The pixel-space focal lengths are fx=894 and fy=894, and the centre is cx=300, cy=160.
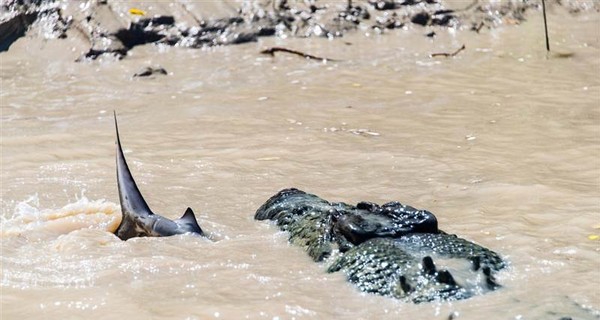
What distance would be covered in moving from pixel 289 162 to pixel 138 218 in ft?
6.04

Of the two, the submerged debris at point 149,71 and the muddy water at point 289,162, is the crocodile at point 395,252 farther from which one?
the submerged debris at point 149,71

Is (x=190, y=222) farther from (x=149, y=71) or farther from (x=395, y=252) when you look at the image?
(x=149, y=71)

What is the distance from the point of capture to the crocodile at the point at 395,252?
3334mm

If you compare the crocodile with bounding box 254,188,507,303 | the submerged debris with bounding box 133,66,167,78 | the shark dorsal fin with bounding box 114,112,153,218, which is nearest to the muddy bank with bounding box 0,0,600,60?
the submerged debris with bounding box 133,66,167,78

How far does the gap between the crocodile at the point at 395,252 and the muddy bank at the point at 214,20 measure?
5.31 m

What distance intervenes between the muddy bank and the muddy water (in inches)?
7.0

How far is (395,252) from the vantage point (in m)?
3.54

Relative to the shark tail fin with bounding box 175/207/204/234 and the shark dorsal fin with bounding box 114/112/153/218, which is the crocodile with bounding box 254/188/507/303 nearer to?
the shark tail fin with bounding box 175/207/204/234

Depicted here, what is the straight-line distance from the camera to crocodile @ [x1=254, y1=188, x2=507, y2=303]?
333cm

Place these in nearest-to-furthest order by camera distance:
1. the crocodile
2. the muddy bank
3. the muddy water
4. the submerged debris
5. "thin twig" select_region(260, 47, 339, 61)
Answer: the crocodile < the muddy water < the submerged debris < "thin twig" select_region(260, 47, 339, 61) < the muddy bank

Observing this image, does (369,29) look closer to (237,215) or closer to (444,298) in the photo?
(237,215)

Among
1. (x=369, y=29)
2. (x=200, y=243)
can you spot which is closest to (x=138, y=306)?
(x=200, y=243)

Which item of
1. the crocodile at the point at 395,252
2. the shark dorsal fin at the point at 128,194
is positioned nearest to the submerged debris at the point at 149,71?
the shark dorsal fin at the point at 128,194

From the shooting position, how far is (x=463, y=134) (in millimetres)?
6641
